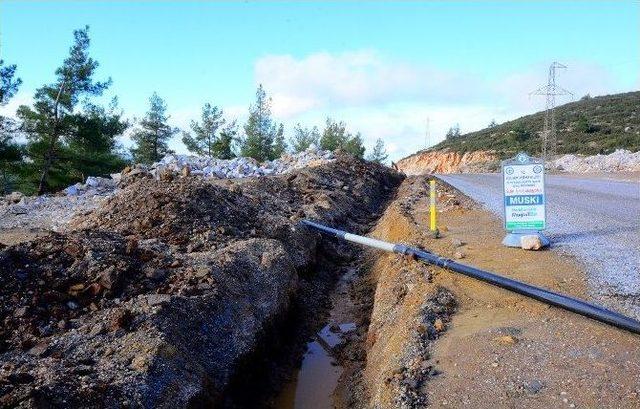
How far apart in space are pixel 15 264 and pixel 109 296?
120 cm

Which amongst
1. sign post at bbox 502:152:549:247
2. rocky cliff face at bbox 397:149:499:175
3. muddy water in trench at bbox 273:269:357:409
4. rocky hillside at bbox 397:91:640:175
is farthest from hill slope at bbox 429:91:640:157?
muddy water in trench at bbox 273:269:357:409

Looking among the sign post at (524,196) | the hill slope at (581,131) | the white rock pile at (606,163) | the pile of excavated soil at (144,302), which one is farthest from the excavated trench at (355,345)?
the hill slope at (581,131)

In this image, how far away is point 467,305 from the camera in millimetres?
6078

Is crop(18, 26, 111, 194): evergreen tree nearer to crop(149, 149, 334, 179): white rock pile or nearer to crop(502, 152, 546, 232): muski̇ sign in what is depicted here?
crop(149, 149, 334, 179): white rock pile

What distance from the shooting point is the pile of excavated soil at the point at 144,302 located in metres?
4.46

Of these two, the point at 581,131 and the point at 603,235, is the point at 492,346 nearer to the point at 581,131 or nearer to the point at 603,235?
the point at 603,235

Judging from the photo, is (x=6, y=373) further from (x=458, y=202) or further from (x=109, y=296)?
(x=458, y=202)

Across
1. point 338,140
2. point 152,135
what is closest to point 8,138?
Answer: point 152,135

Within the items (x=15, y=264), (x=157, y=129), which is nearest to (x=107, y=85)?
(x=157, y=129)

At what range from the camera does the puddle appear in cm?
606

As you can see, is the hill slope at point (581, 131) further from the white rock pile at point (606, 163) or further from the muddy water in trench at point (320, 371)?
the muddy water in trench at point (320, 371)

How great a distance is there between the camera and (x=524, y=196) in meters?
7.87

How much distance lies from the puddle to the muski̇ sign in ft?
9.97

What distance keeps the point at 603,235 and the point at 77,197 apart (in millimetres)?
15096
